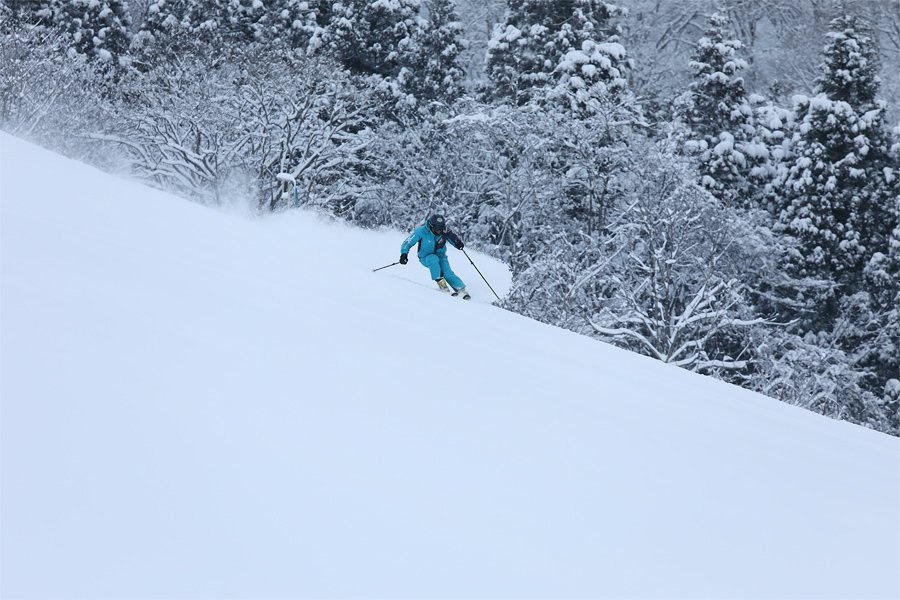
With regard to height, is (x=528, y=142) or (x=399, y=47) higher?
(x=399, y=47)

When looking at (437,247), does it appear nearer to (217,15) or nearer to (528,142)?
(528,142)

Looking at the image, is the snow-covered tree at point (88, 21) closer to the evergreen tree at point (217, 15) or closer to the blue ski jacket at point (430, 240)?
the evergreen tree at point (217, 15)

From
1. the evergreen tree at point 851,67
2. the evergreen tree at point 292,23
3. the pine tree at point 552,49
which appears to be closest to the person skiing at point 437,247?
the pine tree at point 552,49

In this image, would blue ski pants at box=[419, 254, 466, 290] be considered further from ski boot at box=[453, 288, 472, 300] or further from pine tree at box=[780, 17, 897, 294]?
pine tree at box=[780, 17, 897, 294]

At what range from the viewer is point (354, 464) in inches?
103

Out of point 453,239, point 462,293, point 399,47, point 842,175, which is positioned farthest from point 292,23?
point 462,293


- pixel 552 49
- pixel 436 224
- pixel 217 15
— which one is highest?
pixel 552 49

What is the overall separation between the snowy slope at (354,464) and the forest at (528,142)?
1434 cm

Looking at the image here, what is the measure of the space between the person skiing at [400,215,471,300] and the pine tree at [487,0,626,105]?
49.6 ft

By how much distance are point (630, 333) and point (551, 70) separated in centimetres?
1329

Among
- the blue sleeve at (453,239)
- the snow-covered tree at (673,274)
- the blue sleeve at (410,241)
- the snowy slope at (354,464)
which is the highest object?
the snowy slope at (354,464)

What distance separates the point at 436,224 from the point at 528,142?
12986 mm

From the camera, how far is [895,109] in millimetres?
31750

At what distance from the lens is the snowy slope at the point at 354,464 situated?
6.77 ft
